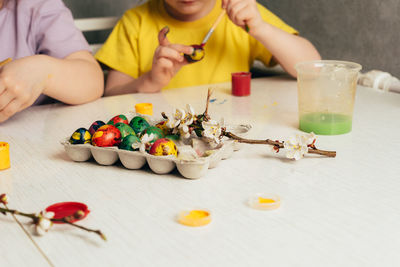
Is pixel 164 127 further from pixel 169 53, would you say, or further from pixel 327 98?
pixel 169 53

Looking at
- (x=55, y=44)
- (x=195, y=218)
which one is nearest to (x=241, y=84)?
(x=55, y=44)

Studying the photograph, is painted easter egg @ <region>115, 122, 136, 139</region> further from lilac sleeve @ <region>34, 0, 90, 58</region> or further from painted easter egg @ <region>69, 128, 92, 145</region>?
lilac sleeve @ <region>34, 0, 90, 58</region>

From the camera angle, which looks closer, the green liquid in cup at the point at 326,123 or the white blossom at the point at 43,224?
the white blossom at the point at 43,224

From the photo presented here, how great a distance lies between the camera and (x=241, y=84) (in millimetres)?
1018

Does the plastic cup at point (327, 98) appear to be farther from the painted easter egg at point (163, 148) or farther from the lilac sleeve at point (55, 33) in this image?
the lilac sleeve at point (55, 33)

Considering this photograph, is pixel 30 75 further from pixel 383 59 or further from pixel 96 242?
pixel 383 59

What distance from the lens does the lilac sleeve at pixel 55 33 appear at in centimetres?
110

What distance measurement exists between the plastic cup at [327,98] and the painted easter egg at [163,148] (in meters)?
0.28

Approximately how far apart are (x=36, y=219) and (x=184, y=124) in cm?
24

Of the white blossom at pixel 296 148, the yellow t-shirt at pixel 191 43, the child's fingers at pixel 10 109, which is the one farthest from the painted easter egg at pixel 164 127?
the yellow t-shirt at pixel 191 43

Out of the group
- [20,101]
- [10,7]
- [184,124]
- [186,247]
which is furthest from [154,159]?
[10,7]

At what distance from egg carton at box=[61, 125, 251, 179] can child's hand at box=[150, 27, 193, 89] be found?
440 mm

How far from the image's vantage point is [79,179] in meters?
0.60

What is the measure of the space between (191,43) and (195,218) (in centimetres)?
92
